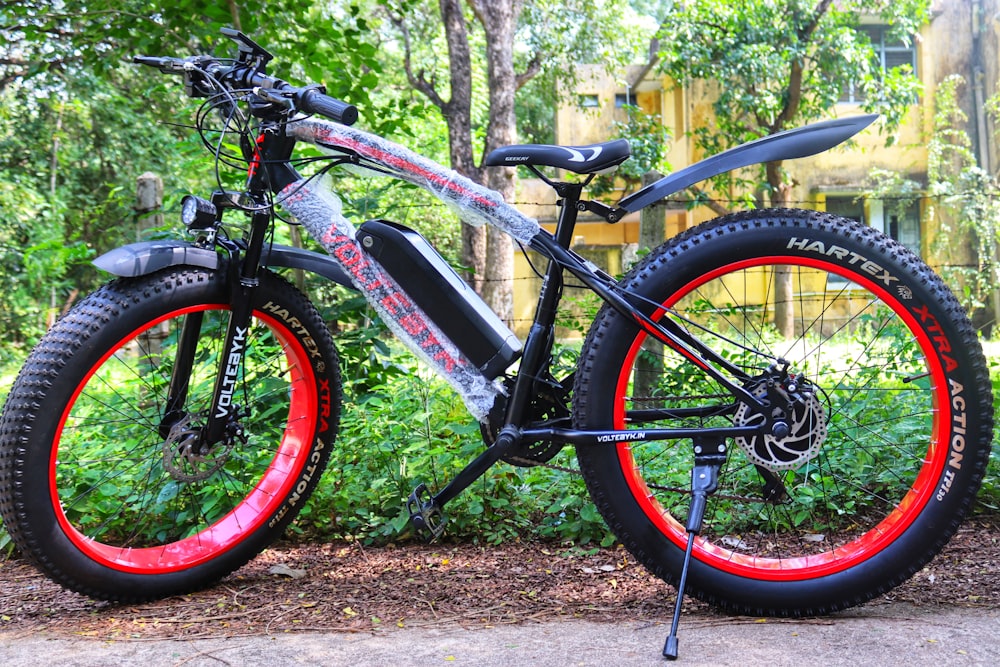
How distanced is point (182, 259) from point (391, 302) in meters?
0.61

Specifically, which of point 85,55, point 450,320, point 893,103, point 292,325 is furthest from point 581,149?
point 893,103

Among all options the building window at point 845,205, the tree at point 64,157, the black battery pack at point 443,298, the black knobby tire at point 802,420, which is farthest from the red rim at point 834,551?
the building window at point 845,205

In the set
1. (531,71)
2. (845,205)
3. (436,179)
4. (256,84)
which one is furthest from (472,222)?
(845,205)

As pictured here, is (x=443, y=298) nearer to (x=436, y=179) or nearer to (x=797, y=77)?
(x=436, y=179)

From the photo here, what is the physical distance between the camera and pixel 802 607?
8.01 ft

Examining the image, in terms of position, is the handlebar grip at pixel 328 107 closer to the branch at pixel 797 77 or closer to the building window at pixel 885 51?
the branch at pixel 797 77

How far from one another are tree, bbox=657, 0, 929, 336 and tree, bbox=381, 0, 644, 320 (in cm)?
247

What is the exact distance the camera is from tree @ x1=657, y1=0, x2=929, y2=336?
11984 mm

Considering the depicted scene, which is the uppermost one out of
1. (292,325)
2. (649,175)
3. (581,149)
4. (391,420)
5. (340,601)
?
(649,175)

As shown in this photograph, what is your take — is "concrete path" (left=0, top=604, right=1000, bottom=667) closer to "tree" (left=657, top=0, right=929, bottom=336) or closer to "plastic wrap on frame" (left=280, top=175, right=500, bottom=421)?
"plastic wrap on frame" (left=280, top=175, right=500, bottom=421)

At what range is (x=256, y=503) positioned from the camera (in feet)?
9.71

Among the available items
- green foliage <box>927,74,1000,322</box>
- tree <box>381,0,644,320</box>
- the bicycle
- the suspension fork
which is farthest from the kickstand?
green foliage <box>927,74,1000,322</box>

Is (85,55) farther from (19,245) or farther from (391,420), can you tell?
(19,245)

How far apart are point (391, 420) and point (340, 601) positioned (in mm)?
1285
